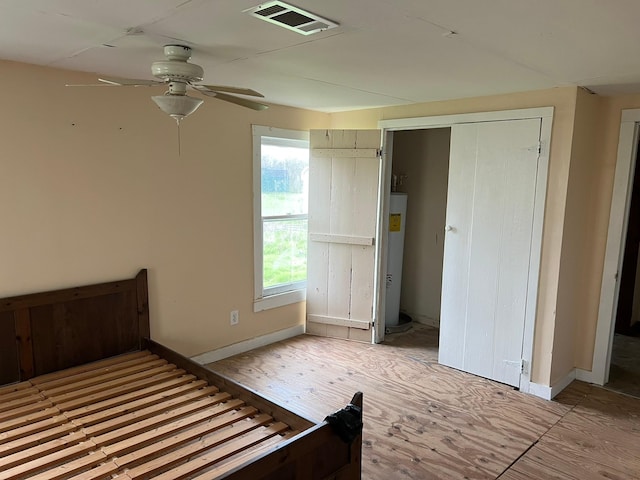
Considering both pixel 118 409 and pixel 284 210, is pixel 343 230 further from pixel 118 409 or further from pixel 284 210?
pixel 118 409

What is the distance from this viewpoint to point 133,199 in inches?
126

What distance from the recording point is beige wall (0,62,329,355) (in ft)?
8.93

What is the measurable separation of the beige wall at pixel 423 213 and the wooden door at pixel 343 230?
971 millimetres

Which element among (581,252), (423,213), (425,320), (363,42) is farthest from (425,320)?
(363,42)

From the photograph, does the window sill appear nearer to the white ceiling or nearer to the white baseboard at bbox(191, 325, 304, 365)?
the white baseboard at bbox(191, 325, 304, 365)

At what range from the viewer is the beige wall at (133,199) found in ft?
8.93

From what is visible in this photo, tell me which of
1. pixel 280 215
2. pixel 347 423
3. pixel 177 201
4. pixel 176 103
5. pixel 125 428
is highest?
pixel 176 103

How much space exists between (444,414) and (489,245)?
4.27ft

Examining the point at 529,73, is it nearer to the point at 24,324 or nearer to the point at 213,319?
the point at 213,319

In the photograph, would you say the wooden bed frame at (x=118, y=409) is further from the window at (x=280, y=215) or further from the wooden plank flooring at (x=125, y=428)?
the window at (x=280, y=215)

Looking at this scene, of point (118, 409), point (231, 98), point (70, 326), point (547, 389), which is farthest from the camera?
point (547, 389)

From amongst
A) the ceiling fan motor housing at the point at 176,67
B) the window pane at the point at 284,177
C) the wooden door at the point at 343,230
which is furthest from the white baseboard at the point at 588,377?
the ceiling fan motor housing at the point at 176,67

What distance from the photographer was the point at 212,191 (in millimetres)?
3658

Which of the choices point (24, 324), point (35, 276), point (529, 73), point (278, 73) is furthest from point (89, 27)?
point (529, 73)
